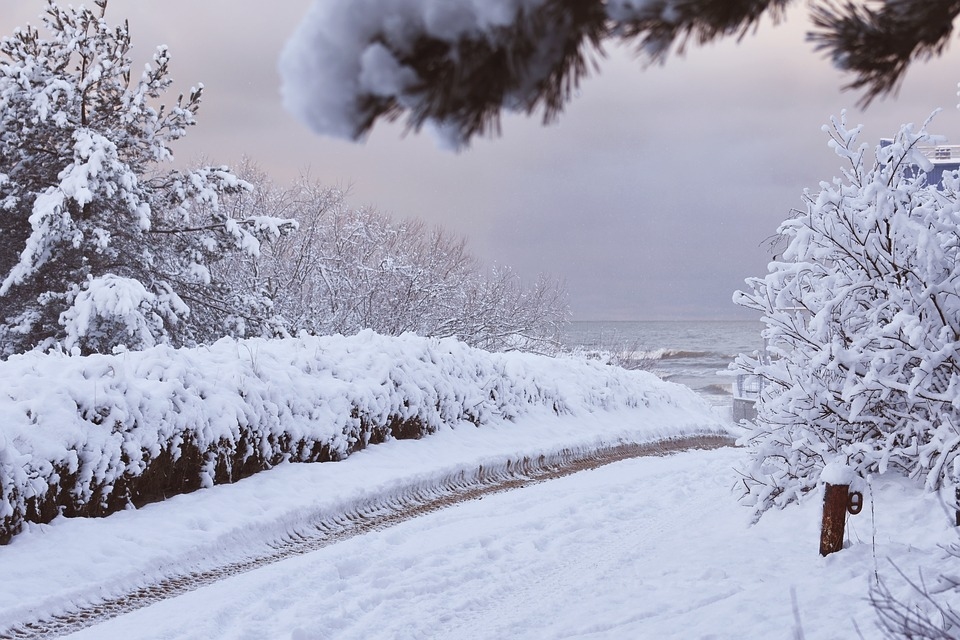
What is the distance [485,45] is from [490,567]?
5322 mm

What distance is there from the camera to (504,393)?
48.2 feet

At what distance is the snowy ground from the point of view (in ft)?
16.4

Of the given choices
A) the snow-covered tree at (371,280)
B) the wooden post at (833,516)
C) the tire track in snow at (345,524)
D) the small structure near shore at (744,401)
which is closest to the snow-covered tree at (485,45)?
the wooden post at (833,516)

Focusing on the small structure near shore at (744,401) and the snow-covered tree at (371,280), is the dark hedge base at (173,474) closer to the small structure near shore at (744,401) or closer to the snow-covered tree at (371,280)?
the snow-covered tree at (371,280)

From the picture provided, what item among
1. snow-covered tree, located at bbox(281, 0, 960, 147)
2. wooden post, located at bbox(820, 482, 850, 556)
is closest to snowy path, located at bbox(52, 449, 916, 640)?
wooden post, located at bbox(820, 482, 850, 556)

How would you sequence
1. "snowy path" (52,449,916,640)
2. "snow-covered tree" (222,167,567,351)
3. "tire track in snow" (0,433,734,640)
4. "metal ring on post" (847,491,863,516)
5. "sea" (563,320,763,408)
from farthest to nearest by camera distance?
"sea" (563,320,763,408)
"snow-covered tree" (222,167,567,351)
"metal ring on post" (847,491,863,516)
"tire track in snow" (0,433,734,640)
"snowy path" (52,449,916,640)

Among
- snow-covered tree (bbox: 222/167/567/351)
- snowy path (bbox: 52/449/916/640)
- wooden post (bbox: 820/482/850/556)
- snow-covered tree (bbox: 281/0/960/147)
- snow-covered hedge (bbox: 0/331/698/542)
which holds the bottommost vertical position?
snowy path (bbox: 52/449/916/640)

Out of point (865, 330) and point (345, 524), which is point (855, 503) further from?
point (345, 524)

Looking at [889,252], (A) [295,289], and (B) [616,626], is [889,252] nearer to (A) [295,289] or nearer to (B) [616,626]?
(B) [616,626]

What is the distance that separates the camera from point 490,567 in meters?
6.36

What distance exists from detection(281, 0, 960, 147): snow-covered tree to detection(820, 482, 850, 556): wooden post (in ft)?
14.2

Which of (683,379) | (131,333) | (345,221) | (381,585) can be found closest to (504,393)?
(131,333)

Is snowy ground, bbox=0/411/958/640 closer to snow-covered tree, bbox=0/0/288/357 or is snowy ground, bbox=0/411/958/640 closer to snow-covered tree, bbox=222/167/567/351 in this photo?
snow-covered tree, bbox=0/0/288/357

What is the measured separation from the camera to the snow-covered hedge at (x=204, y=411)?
662cm
